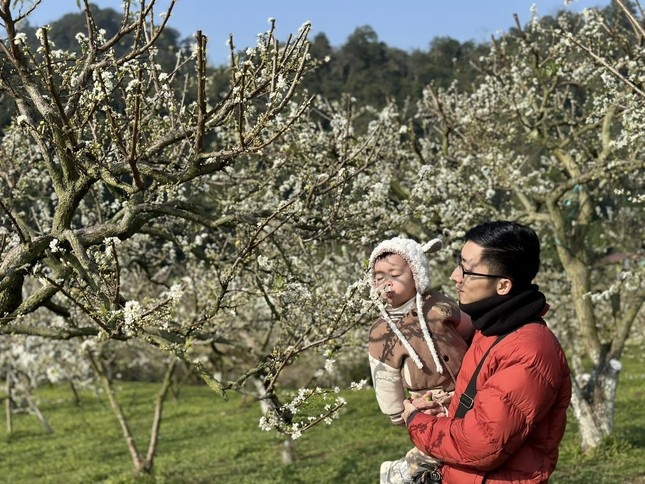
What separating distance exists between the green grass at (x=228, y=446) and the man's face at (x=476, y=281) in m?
5.20

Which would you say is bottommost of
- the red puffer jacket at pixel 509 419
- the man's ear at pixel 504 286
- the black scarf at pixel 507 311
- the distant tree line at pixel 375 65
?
the red puffer jacket at pixel 509 419

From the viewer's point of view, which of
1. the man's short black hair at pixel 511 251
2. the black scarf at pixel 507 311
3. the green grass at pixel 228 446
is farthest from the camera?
the green grass at pixel 228 446

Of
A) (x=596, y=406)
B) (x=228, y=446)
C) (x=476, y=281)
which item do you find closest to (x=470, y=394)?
(x=476, y=281)

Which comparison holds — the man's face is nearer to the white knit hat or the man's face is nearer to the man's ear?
the man's ear

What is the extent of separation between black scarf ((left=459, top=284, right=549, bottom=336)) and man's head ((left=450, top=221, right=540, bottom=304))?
0.05m

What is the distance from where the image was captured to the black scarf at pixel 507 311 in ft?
9.07

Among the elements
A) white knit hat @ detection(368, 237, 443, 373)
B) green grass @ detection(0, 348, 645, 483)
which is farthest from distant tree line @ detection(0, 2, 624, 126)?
white knit hat @ detection(368, 237, 443, 373)

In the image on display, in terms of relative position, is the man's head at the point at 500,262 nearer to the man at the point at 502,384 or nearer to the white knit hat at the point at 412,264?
the man at the point at 502,384

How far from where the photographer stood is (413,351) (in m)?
3.04

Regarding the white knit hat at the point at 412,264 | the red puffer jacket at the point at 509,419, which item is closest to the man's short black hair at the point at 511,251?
the red puffer jacket at the point at 509,419

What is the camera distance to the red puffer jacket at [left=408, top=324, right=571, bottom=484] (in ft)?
8.54

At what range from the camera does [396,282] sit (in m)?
3.30

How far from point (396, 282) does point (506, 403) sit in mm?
871

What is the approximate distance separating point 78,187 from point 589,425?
9.75m
